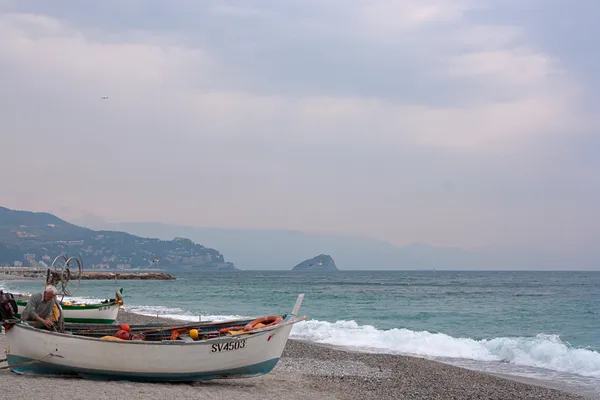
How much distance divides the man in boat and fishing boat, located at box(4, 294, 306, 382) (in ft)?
0.54

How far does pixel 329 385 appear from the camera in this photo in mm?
13461

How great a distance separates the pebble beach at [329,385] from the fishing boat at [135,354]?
23 centimetres

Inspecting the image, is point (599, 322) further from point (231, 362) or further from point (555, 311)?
point (231, 362)

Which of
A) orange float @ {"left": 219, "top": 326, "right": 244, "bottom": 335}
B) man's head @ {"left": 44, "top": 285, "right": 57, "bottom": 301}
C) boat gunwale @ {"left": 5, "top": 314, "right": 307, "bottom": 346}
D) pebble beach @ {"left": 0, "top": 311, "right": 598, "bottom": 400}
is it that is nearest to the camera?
pebble beach @ {"left": 0, "top": 311, "right": 598, "bottom": 400}

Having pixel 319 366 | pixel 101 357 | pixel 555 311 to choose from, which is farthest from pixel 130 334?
pixel 555 311

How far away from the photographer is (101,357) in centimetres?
1143

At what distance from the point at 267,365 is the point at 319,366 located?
13.0 feet

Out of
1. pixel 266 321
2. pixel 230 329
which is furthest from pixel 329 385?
pixel 230 329

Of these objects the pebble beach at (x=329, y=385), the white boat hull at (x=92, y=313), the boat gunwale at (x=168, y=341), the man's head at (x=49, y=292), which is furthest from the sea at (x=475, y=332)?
the man's head at (x=49, y=292)

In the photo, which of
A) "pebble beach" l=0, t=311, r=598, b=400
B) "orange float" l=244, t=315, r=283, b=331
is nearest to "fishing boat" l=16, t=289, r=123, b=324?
"pebble beach" l=0, t=311, r=598, b=400

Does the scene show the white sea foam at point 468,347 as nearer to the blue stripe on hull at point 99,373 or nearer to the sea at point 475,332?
the sea at point 475,332

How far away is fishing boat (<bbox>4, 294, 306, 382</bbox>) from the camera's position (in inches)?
450

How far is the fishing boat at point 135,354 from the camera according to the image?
1143 cm

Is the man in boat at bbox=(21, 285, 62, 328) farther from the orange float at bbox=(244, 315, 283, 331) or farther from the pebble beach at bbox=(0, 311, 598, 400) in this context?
the orange float at bbox=(244, 315, 283, 331)
